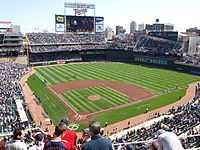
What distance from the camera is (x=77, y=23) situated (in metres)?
80.8

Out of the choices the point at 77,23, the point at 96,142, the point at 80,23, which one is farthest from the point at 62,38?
the point at 96,142

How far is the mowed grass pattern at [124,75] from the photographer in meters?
49.3

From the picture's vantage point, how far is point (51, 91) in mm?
44000

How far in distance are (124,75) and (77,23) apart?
29.7m

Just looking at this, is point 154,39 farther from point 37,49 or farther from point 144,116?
point 144,116

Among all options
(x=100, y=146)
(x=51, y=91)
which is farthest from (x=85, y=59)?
(x=100, y=146)

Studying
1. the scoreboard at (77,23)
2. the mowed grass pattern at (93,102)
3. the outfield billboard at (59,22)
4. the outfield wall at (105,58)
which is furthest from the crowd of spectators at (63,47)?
the mowed grass pattern at (93,102)

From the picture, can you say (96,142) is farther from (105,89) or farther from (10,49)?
(10,49)

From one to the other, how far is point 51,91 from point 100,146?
3960cm

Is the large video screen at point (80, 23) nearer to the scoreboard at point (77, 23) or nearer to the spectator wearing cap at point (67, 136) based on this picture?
the scoreboard at point (77, 23)

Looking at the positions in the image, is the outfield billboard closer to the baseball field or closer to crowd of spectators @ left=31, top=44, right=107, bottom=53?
crowd of spectators @ left=31, top=44, right=107, bottom=53

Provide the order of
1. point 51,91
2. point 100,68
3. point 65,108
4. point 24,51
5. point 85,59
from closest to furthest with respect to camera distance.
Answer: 1. point 65,108
2. point 51,91
3. point 100,68
4. point 24,51
5. point 85,59

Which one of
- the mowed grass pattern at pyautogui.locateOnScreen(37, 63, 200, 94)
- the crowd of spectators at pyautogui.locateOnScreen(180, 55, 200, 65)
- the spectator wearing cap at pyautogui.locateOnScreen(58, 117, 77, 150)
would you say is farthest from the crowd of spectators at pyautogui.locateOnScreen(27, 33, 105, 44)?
the spectator wearing cap at pyautogui.locateOnScreen(58, 117, 77, 150)

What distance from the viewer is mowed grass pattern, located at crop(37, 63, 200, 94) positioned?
4928cm
